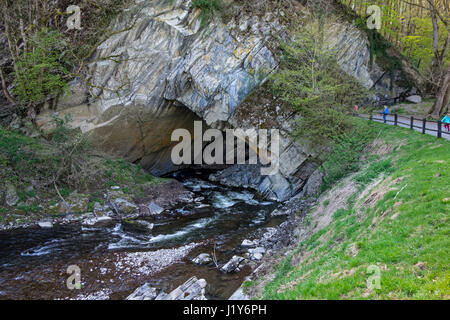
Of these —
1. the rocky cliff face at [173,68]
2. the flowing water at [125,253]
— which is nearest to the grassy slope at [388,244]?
the flowing water at [125,253]

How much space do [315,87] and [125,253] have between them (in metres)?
14.2

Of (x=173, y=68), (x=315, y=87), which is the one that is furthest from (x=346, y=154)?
(x=173, y=68)

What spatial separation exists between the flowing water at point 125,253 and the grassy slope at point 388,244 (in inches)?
121

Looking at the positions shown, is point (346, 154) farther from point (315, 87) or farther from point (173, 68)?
point (173, 68)

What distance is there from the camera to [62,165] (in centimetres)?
1725

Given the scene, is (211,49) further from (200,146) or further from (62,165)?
(62,165)

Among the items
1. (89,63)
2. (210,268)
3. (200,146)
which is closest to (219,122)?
(200,146)

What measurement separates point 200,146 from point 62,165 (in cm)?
1347

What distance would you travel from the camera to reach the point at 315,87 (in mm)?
17594

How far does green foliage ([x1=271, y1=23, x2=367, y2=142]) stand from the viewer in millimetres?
17359

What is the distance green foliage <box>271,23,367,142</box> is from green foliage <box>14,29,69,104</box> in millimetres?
14524
